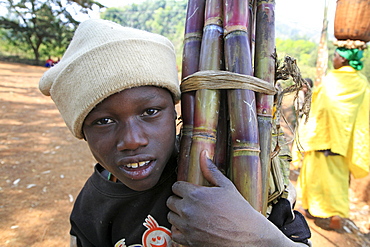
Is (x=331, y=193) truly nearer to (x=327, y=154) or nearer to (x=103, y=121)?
(x=327, y=154)

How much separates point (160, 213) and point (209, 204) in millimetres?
463

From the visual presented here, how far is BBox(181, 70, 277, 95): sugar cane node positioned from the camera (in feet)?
3.12

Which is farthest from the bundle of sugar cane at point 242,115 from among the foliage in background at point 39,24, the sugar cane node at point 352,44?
the foliage in background at point 39,24

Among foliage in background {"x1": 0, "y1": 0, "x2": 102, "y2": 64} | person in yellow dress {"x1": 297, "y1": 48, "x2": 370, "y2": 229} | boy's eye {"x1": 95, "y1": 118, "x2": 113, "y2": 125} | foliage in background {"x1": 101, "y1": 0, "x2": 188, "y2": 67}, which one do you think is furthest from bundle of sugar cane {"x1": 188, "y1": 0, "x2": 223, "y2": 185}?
foliage in background {"x1": 101, "y1": 0, "x2": 188, "y2": 67}

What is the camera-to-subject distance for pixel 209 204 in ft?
2.73

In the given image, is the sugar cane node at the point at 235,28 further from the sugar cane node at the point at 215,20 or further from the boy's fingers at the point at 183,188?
the boy's fingers at the point at 183,188

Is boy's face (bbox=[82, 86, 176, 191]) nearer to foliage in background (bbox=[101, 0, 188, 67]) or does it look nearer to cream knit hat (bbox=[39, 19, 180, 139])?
cream knit hat (bbox=[39, 19, 180, 139])

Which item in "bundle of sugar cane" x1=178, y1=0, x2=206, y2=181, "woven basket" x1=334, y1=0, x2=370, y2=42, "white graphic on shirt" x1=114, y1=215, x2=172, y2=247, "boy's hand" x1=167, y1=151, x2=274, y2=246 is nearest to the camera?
"boy's hand" x1=167, y1=151, x2=274, y2=246

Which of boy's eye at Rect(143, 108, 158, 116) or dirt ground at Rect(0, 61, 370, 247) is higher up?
boy's eye at Rect(143, 108, 158, 116)

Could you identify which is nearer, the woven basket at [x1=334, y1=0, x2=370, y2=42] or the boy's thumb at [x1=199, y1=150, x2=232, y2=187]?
the boy's thumb at [x1=199, y1=150, x2=232, y2=187]

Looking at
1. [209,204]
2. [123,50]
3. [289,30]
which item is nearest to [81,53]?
[123,50]

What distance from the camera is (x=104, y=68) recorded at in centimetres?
102

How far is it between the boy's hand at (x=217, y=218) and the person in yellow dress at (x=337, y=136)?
3423mm

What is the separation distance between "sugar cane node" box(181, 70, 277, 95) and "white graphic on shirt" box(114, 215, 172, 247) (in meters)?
0.64
